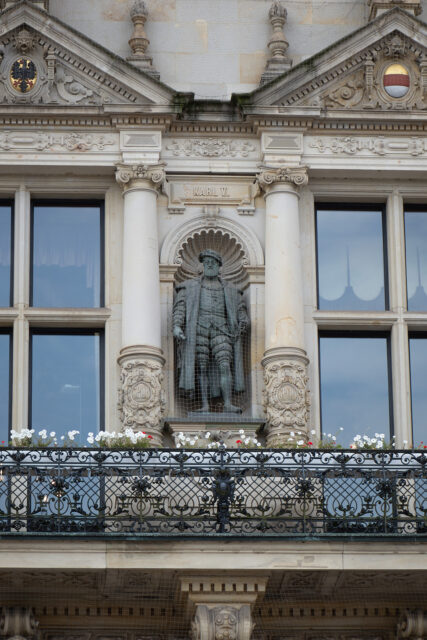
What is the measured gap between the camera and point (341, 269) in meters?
21.9

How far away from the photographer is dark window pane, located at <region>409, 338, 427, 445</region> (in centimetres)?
2119

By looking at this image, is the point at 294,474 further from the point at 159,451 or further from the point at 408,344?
the point at 408,344

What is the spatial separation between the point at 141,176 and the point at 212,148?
0.92 meters

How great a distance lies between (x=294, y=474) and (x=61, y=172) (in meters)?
4.81

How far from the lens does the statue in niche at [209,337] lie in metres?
20.7

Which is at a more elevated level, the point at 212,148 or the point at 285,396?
the point at 212,148

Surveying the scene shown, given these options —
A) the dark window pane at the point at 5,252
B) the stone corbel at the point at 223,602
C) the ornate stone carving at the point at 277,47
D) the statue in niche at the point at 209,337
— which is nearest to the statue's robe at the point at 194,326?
the statue in niche at the point at 209,337

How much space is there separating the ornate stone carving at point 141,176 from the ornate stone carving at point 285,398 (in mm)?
A: 2312

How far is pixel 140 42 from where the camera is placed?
22.0m

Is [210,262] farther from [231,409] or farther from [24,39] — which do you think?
[24,39]

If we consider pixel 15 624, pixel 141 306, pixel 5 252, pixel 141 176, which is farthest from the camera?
pixel 5 252

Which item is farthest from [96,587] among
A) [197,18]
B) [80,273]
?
[197,18]

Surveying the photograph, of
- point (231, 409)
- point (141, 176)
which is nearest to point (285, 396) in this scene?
point (231, 409)

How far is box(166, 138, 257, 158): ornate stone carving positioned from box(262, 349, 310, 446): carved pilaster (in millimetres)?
2404
